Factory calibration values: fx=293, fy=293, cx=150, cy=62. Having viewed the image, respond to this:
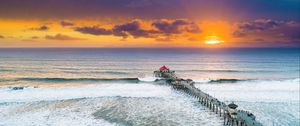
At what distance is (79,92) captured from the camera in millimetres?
43125

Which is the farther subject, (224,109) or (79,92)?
(79,92)

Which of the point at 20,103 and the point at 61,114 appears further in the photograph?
the point at 20,103

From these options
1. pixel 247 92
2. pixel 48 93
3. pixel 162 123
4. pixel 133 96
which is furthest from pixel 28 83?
pixel 247 92

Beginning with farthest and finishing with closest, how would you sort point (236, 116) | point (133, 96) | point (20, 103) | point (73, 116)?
point (133, 96) < point (20, 103) < point (73, 116) < point (236, 116)

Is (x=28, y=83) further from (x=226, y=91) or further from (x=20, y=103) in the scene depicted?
(x=226, y=91)

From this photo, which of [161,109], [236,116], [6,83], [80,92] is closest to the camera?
[236,116]

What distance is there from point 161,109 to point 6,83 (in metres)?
33.1

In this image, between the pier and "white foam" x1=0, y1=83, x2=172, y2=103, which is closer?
the pier

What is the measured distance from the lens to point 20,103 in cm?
3538

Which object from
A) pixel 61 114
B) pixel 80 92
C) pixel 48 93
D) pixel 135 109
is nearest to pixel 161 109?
pixel 135 109

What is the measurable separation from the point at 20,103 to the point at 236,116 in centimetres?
2504

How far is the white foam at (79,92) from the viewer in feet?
127

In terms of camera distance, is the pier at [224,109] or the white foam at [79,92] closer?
the pier at [224,109]

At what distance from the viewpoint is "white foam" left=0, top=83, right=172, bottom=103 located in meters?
38.6
